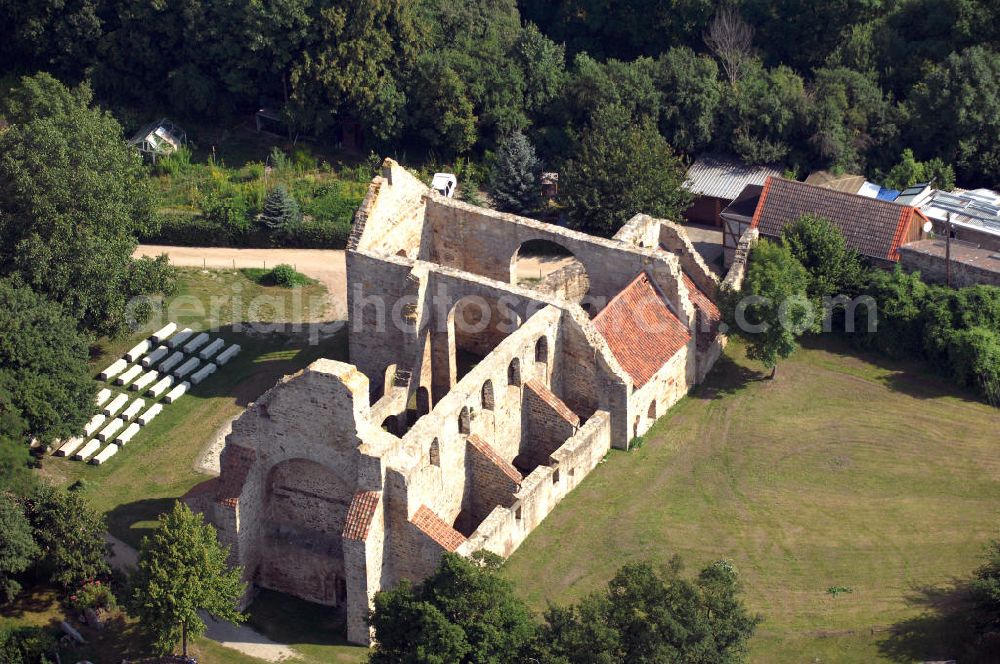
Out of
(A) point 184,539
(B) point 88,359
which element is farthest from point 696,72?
(A) point 184,539

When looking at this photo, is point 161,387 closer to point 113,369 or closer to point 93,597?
point 113,369

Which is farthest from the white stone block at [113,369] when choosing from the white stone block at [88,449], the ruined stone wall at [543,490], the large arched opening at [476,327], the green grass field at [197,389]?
the ruined stone wall at [543,490]

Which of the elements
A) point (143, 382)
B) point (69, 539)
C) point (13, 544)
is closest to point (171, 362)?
point (143, 382)

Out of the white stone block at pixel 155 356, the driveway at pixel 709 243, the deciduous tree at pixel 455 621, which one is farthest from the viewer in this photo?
the driveway at pixel 709 243

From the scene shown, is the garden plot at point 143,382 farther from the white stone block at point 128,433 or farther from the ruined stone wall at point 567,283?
the ruined stone wall at point 567,283

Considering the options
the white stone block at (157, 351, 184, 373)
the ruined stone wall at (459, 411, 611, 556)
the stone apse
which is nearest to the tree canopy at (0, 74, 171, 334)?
the white stone block at (157, 351, 184, 373)

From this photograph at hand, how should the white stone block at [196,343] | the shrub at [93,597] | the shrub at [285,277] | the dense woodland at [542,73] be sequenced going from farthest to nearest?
the dense woodland at [542,73] → the shrub at [285,277] → the white stone block at [196,343] → the shrub at [93,597]

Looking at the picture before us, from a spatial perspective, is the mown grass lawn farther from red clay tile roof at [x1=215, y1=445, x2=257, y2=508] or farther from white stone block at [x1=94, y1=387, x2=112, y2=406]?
white stone block at [x1=94, y1=387, x2=112, y2=406]
